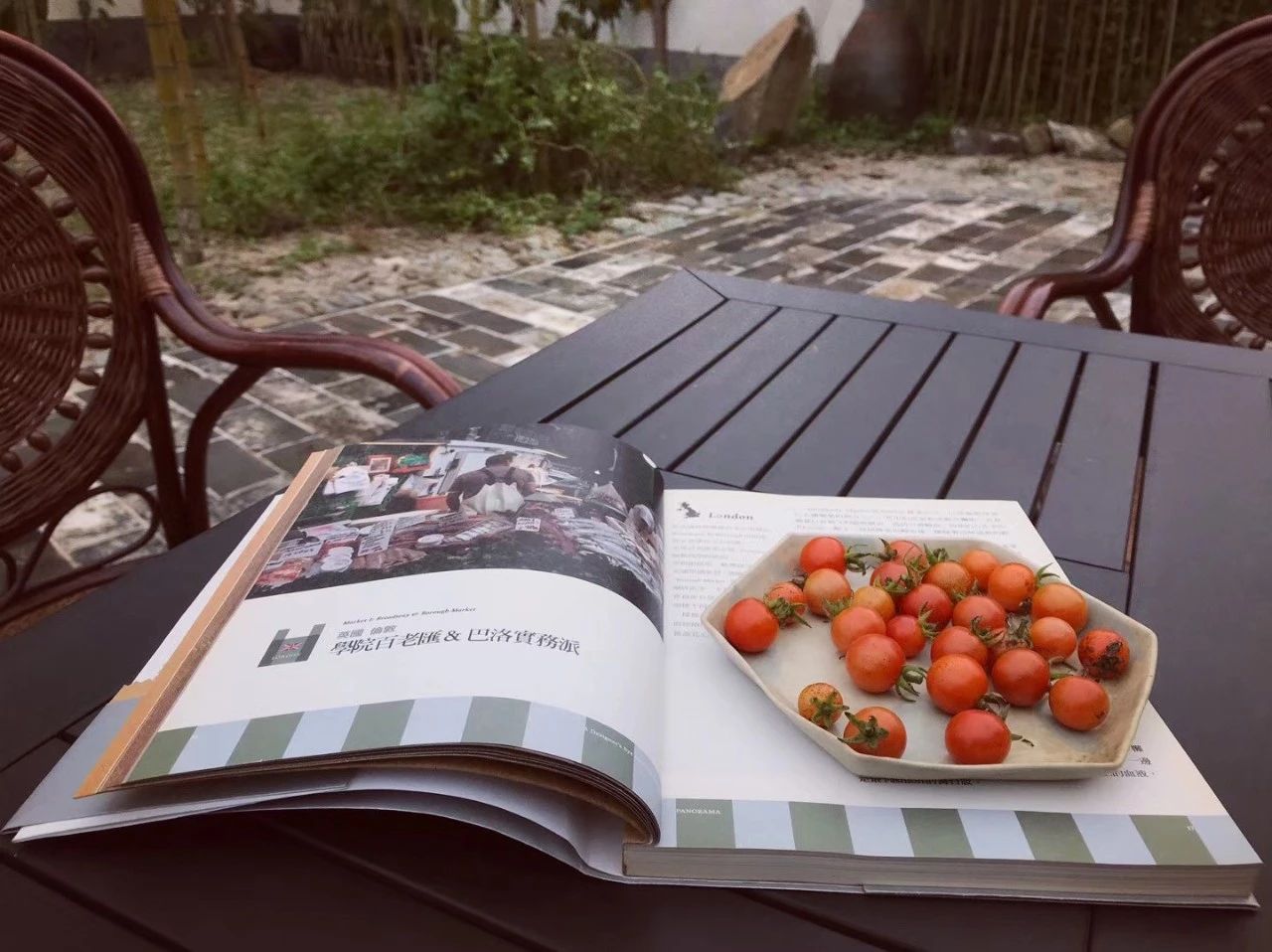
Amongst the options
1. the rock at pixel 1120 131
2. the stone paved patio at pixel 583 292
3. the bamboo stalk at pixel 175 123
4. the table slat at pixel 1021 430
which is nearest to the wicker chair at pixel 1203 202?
the table slat at pixel 1021 430

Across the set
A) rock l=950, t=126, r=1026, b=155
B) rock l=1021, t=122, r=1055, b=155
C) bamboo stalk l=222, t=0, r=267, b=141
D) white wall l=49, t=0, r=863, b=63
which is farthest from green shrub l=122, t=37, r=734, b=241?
rock l=1021, t=122, r=1055, b=155

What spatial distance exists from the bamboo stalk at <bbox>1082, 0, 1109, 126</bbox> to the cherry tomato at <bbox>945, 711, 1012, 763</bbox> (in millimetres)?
6132

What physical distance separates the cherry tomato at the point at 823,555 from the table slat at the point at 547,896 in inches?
9.7

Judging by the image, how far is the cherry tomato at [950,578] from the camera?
25.2 inches

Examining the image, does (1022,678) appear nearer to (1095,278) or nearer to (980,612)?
(980,612)

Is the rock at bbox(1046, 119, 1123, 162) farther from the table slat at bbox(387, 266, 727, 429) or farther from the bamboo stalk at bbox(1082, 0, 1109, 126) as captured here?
the table slat at bbox(387, 266, 727, 429)

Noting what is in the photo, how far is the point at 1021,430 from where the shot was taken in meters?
0.99

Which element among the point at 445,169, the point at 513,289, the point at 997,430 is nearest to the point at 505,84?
the point at 445,169

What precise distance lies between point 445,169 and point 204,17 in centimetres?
290

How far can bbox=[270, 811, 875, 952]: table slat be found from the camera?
464 mm

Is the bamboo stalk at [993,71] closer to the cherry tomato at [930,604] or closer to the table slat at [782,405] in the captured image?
the table slat at [782,405]

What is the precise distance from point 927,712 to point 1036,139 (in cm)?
579

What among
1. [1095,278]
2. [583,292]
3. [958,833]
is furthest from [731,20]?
[958,833]

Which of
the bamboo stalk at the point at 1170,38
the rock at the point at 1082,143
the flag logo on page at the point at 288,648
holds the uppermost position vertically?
the bamboo stalk at the point at 1170,38
